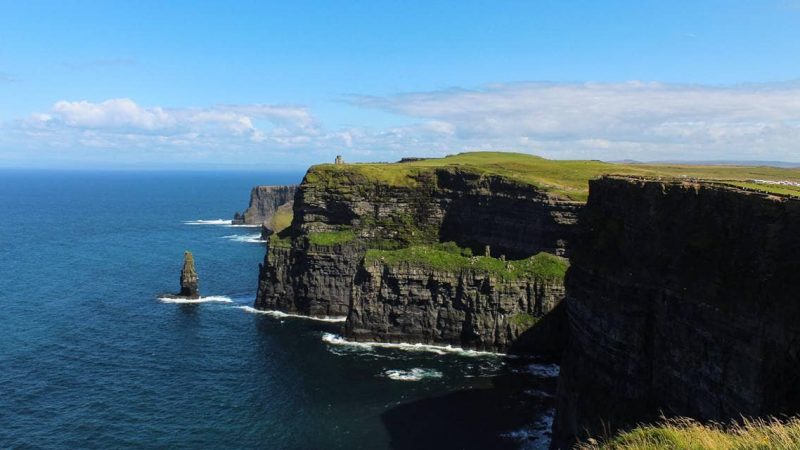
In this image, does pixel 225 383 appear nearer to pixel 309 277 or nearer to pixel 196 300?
pixel 309 277

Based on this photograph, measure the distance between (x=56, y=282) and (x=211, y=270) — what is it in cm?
3134

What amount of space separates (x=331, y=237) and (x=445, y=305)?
27194mm

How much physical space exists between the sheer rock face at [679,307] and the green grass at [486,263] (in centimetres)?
3435

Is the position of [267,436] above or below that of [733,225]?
below

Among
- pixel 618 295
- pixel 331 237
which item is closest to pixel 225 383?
pixel 331 237

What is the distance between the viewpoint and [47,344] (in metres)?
81.4

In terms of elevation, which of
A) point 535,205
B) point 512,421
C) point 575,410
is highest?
point 535,205

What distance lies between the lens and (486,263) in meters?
88.5

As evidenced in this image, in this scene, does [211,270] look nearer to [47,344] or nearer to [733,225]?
[47,344]

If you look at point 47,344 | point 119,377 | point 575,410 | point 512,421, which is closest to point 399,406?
point 512,421

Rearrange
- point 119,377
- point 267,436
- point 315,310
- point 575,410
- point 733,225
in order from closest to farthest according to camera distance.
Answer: point 733,225
point 575,410
point 267,436
point 119,377
point 315,310

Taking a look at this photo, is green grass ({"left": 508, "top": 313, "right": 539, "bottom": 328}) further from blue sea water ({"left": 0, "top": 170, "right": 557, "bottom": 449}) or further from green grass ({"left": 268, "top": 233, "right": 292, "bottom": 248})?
green grass ({"left": 268, "top": 233, "right": 292, "bottom": 248})

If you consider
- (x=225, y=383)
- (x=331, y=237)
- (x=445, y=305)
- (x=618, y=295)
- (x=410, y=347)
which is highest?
(x=618, y=295)

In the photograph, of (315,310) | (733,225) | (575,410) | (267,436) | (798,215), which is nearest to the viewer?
(798,215)
